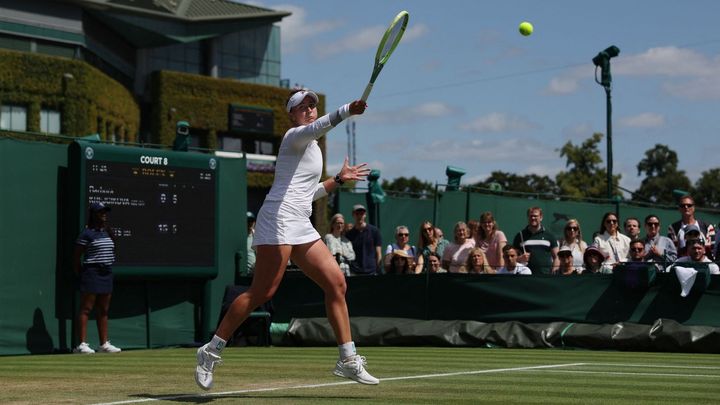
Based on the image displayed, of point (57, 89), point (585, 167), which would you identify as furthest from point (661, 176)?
point (57, 89)

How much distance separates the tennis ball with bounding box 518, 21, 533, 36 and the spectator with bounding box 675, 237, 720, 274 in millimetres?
4801

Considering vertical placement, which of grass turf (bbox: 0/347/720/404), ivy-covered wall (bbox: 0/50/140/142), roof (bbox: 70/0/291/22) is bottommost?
grass turf (bbox: 0/347/720/404)

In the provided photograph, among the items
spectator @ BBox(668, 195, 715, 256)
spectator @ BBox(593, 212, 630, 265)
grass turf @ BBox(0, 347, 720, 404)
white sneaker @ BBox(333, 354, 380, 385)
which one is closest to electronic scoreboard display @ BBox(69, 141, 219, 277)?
grass turf @ BBox(0, 347, 720, 404)

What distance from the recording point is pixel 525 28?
1836 centimetres

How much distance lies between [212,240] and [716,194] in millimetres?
67372

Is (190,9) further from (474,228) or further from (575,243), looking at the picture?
(575,243)

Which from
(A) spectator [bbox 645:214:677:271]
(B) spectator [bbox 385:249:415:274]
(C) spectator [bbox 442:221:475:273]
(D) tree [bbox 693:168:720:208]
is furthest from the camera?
(D) tree [bbox 693:168:720:208]

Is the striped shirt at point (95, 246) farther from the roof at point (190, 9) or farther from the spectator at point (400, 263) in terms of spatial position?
the roof at point (190, 9)

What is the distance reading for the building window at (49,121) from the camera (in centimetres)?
5001

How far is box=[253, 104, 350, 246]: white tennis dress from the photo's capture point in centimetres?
784

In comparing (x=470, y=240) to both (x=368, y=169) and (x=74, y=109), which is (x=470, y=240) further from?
(x=74, y=109)

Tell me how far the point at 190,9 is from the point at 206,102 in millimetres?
5133

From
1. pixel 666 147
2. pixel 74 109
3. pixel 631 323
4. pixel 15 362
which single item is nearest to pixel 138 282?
pixel 15 362

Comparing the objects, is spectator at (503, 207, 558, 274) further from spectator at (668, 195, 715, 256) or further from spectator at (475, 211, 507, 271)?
spectator at (668, 195, 715, 256)
